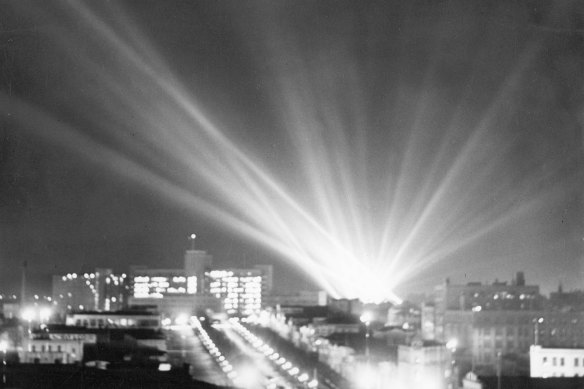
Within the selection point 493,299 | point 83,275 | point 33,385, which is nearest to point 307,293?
point 83,275

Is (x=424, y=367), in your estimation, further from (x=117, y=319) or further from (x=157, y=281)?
(x=157, y=281)

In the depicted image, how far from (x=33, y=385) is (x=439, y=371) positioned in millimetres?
7541

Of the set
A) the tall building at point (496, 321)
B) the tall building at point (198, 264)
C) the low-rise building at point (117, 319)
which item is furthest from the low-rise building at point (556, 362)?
the tall building at point (198, 264)

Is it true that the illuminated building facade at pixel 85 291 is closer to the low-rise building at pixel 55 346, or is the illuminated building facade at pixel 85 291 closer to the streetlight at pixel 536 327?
the low-rise building at pixel 55 346

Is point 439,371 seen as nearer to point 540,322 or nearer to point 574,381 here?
point 574,381

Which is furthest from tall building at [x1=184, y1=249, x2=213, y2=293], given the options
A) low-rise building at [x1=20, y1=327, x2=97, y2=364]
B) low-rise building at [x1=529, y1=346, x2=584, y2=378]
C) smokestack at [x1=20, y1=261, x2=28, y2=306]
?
low-rise building at [x1=529, y1=346, x2=584, y2=378]

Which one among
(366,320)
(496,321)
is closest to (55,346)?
(496,321)

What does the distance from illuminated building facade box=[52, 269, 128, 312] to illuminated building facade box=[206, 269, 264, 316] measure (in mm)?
5996

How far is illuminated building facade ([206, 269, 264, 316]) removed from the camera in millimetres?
44938

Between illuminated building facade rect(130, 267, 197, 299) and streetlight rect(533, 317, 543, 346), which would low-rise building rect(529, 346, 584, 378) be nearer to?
streetlight rect(533, 317, 543, 346)

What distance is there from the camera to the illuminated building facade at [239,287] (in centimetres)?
4494

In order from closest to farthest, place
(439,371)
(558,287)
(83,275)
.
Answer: (439,371) < (558,287) < (83,275)

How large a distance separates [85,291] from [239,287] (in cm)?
982

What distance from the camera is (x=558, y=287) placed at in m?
19.9
